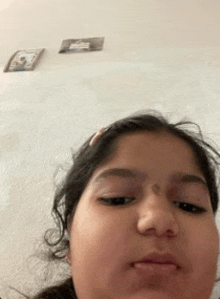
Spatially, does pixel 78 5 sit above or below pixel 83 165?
below

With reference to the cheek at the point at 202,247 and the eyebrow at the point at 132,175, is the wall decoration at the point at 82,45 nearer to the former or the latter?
the eyebrow at the point at 132,175

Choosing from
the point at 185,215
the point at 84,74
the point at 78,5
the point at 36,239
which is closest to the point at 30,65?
the point at 84,74

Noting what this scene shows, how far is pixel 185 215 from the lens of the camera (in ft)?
1.86

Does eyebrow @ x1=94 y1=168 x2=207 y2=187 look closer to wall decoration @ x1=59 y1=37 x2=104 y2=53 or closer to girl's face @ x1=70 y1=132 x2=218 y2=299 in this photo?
girl's face @ x1=70 y1=132 x2=218 y2=299

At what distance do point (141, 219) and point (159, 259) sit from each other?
0.06 metres

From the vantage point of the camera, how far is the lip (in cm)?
50

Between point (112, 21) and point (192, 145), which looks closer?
point (192, 145)

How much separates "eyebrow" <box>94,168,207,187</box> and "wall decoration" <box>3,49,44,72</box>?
37.2 inches

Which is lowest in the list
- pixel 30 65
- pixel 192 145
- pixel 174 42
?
pixel 174 42

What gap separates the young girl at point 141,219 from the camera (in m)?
0.51

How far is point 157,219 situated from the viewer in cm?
53

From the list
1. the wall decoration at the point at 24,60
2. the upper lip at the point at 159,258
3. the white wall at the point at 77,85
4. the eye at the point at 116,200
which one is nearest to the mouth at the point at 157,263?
the upper lip at the point at 159,258

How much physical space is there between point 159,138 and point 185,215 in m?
0.15

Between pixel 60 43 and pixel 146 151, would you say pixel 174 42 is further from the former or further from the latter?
pixel 146 151
